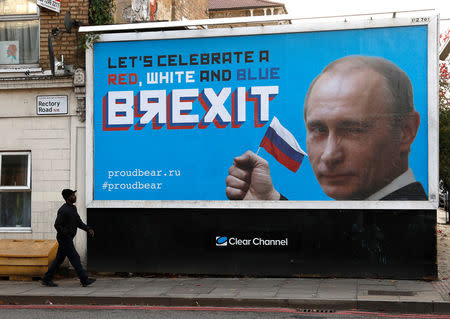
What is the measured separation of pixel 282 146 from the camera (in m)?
11.4

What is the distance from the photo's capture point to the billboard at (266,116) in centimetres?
1095

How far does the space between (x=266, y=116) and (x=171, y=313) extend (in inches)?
170

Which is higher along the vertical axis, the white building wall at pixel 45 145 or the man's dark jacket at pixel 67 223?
the white building wall at pixel 45 145

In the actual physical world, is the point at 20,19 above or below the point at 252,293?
above

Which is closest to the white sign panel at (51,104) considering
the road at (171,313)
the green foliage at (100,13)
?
the green foliage at (100,13)

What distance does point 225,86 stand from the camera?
11734 mm

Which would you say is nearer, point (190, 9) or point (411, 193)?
point (411, 193)

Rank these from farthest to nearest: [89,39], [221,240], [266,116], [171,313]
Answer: [89,39], [221,240], [266,116], [171,313]

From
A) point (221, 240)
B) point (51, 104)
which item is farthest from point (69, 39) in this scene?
point (221, 240)

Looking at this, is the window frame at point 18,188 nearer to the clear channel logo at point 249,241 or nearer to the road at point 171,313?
the road at point 171,313

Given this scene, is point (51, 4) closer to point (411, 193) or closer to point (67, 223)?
point (67, 223)

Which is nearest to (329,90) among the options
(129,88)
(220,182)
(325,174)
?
(325,174)

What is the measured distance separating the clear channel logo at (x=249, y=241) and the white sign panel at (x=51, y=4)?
576 centimetres

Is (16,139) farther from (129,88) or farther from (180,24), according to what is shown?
(180,24)
